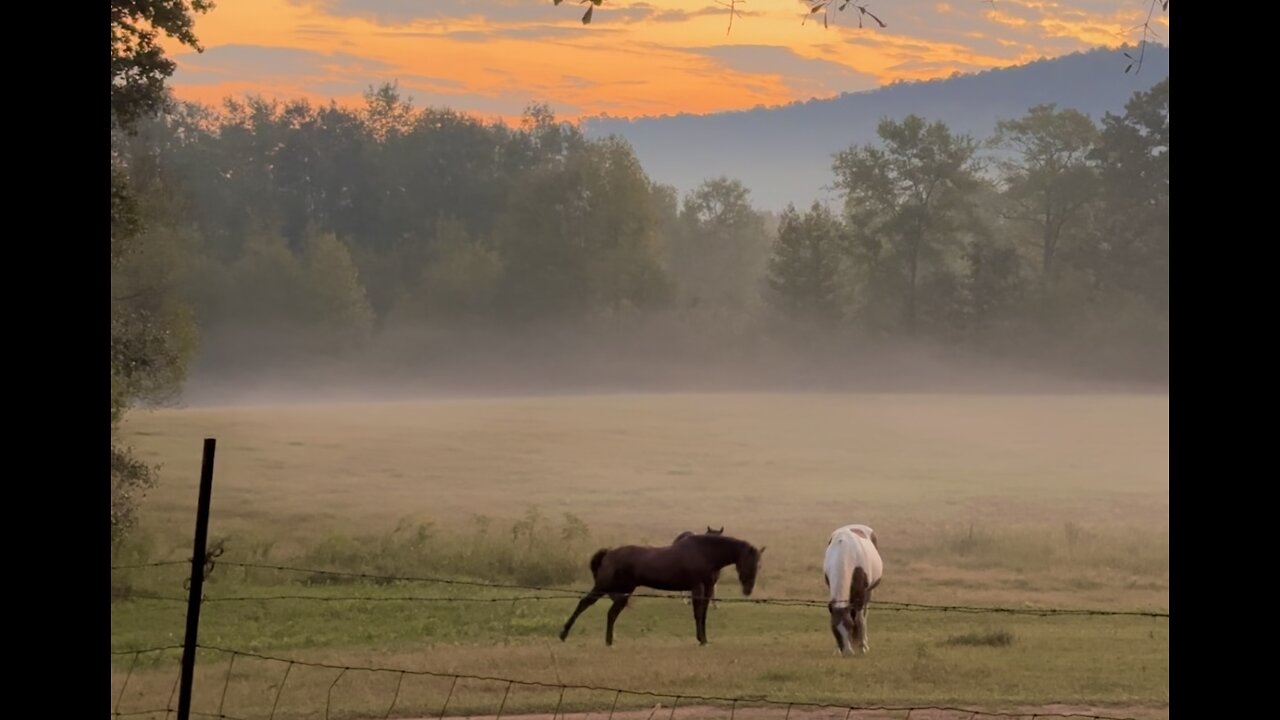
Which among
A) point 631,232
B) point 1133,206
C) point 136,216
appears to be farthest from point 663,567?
point 1133,206

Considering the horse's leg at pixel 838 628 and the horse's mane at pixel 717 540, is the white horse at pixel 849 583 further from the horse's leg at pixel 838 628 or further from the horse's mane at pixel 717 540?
the horse's mane at pixel 717 540

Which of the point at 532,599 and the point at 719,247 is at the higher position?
the point at 719,247

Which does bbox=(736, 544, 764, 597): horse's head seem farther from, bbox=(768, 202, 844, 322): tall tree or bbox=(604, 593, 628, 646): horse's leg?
bbox=(768, 202, 844, 322): tall tree

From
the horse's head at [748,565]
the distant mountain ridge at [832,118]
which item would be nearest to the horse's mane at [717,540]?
the horse's head at [748,565]

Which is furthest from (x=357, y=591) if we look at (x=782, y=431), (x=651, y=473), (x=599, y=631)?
(x=782, y=431)

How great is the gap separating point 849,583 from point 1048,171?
65139mm

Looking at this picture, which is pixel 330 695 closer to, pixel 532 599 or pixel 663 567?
pixel 532 599

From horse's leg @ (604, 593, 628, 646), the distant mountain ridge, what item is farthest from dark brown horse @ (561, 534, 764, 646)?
the distant mountain ridge

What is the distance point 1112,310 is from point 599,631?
195 ft

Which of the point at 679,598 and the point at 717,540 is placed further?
the point at 717,540

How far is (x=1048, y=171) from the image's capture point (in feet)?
250

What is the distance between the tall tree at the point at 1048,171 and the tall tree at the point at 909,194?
340 centimetres

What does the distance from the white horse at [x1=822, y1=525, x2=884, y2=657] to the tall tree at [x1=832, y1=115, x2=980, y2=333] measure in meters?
53.8
